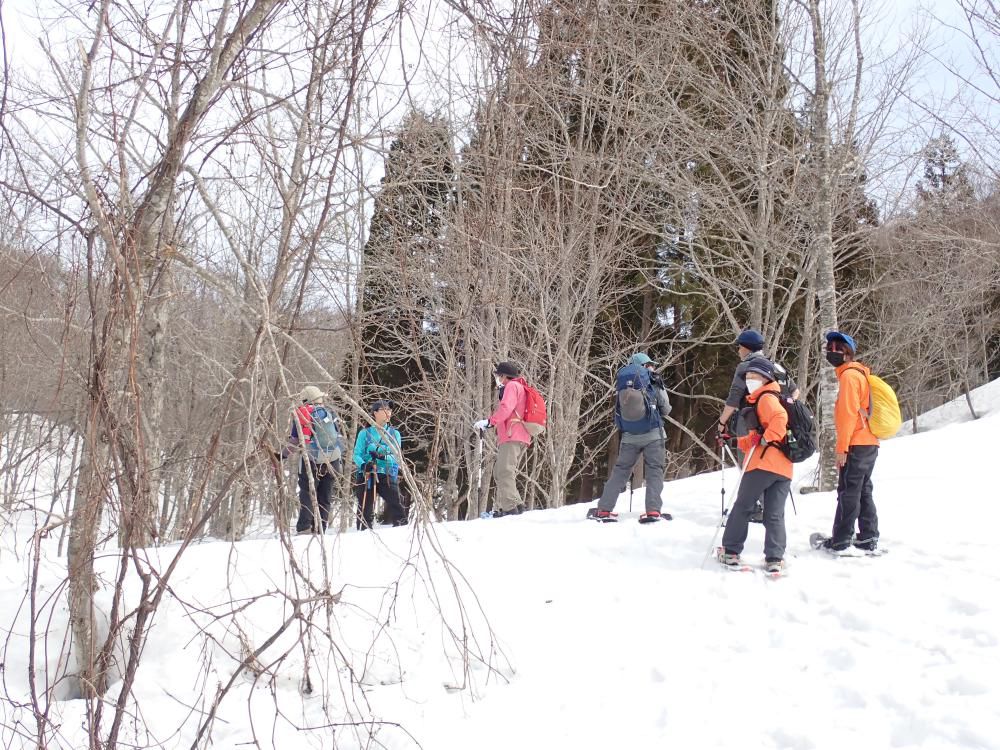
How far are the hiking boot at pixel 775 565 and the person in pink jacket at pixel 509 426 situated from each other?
3.31 meters

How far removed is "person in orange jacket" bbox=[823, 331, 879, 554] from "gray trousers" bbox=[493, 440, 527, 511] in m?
3.50

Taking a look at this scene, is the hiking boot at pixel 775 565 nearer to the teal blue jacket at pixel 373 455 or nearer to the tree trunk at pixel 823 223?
the tree trunk at pixel 823 223

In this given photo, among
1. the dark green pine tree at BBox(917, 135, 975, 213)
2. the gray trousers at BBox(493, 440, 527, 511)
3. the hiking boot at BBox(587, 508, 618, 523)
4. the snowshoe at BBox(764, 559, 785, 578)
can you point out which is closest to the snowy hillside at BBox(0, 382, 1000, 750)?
the snowshoe at BBox(764, 559, 785, 578)

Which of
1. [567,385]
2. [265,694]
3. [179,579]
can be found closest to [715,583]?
[265,694]

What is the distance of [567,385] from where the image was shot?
13922mm

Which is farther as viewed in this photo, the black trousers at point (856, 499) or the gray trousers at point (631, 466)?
the gray trousers at point (631, 466)

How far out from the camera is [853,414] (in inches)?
229

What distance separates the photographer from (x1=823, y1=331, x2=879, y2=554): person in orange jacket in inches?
228

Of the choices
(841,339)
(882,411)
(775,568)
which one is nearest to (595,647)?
(775,568)

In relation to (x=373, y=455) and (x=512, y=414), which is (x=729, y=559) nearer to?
(x=512, y=414)

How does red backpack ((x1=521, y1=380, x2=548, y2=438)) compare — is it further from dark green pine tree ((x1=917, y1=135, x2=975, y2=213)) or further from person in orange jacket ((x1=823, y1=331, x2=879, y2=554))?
dark green pine tree ((x1=917, y1=135, x2=975, y2=213))

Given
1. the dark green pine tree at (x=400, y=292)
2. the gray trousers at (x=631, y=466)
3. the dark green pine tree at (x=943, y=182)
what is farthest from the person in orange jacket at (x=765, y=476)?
the dark green pine tree at (x=943, y=182)

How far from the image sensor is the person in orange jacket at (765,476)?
572cm

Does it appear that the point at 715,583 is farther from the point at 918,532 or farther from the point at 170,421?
the point at 170,421
